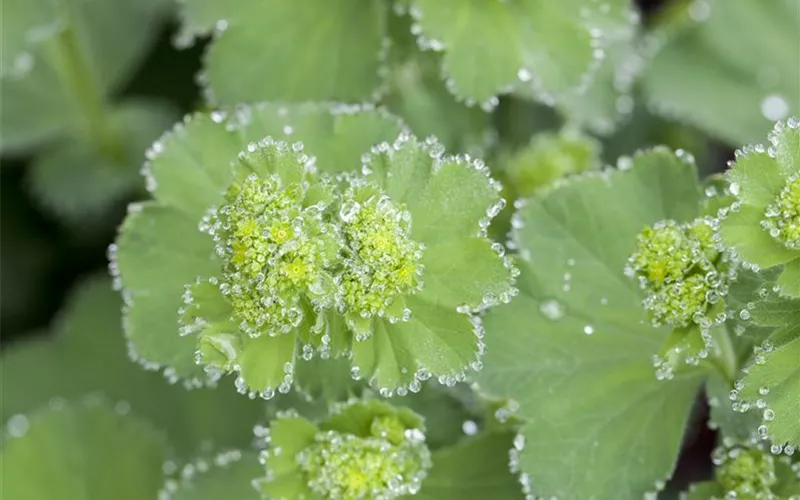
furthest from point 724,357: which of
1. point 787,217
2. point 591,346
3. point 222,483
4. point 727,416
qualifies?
point 222,483

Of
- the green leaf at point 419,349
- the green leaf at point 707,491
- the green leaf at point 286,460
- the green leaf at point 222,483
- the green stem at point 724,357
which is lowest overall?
the green leaf at point 222,483

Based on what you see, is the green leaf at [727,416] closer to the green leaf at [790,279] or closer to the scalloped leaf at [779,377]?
the scalloped leaf at [779,377]

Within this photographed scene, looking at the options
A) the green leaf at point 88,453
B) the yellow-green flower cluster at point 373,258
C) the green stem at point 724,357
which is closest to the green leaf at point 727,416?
the green stem at point 724,357

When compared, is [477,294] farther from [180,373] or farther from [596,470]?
[180,373]

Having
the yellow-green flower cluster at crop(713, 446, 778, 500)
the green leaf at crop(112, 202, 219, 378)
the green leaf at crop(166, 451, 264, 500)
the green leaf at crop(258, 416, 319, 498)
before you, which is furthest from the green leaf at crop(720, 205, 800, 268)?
the green leaf at crop(166, 451, 264, 500)

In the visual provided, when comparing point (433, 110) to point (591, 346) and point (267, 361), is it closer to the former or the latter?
point (591, 346)

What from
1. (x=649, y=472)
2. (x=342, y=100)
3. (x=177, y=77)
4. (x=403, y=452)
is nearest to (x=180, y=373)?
(x=403, y=452)

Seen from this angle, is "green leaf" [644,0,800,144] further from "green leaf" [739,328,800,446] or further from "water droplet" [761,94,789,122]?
"green leaf" [739,328,800,446]
